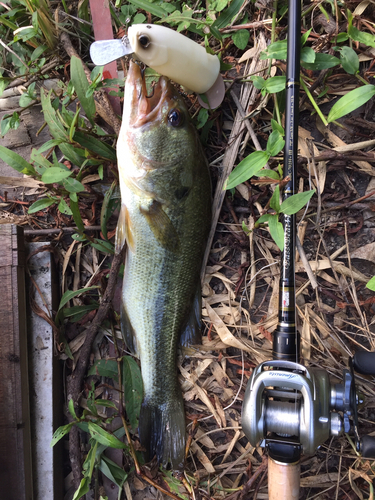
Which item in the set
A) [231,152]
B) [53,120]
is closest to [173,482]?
[231,152]

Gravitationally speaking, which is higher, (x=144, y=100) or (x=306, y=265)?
(x=144, y=100)

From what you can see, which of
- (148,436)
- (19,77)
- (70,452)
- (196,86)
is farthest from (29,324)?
(196,86)

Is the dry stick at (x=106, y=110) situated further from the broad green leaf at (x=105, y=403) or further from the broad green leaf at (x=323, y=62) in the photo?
the broad green leaf at (x=105, y=403)

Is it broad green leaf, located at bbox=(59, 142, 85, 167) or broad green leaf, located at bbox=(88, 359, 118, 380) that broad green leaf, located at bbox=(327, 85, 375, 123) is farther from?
broad green leaf, located at bbox=(88, 359, 118, 380)

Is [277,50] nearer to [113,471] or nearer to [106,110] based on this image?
[106,110]

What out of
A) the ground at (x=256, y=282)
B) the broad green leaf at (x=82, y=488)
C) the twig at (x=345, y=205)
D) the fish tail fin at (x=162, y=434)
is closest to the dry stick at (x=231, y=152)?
the ground at (x=256, y=282)

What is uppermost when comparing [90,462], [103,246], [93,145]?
[93,145]

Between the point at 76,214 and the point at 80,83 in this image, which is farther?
the point at 76,214
